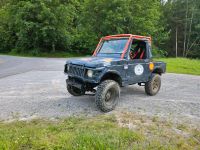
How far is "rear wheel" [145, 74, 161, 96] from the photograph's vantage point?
7.52m

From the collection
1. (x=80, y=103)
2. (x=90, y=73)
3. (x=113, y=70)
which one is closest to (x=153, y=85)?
(x=113, y=70)

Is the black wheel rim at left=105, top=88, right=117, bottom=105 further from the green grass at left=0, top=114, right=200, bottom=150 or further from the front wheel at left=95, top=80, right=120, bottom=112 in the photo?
the green grass at left=0, top=114, right=200, bottom=150

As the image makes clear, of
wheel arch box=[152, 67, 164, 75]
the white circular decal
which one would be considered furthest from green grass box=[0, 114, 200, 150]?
wheel arch box=[152, 67, 164, 75]

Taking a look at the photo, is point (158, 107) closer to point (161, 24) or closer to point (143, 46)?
point (143, 46)

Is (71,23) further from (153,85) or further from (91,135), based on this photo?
(91,135)

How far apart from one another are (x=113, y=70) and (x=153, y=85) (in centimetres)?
231

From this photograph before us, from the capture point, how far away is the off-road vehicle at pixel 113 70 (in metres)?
5.76

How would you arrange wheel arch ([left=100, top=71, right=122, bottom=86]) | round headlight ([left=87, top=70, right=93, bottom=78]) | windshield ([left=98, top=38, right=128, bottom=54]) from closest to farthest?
round headlight ([left=87, top=70, right=93, bottom=78]) → wheel arch ([left=100, top=71, right=122, bottom=86]) → windshield ([left=98, top=38, right=128, bottom=54])

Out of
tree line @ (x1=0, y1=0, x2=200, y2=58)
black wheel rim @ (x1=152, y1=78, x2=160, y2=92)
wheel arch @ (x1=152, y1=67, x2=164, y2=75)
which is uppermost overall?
tree line @ (x1=0, y1=0, x2=200, y2=58)

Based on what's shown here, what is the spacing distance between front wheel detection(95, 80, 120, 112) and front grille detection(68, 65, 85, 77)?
1.94 ft

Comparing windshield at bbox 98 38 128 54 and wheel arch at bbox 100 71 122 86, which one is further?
windshield at bbox 98 38 128 54

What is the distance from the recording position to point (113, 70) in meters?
5.98

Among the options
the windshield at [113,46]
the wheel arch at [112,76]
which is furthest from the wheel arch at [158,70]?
the wheel arch at [112,76]

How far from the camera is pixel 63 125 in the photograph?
190 inches
